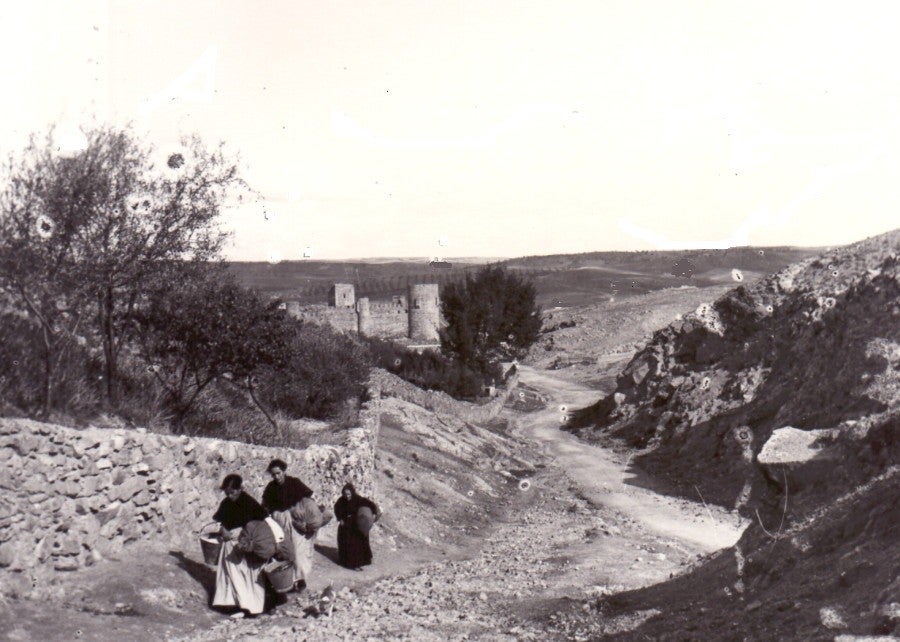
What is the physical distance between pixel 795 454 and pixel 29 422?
23.3ft

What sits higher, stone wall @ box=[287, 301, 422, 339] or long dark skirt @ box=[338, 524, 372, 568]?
stone wall @ box=[287, 301, 422, 339]

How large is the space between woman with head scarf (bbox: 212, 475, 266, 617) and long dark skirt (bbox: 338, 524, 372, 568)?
2.24 metres

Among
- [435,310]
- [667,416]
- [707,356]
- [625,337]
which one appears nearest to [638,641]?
[667,416]

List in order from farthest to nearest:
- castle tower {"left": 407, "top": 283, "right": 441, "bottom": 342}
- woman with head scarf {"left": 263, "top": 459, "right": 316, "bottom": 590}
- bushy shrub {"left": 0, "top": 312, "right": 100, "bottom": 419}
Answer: castle tower {"left": 407, "top": 283, "right": 441, "bottom": 342} → bushy shrub {"left": 0, "top": 312, "right": 100, "bottom": 419} → woman with head scarf {"left": 263, "top": 459, "right": 316, "bottom": 590}

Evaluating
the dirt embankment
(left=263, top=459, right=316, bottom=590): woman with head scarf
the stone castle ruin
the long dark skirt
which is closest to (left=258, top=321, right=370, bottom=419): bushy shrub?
the long dark skirt

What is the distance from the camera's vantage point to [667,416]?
24.0 meters

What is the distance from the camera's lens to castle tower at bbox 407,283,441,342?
47781 millimetres

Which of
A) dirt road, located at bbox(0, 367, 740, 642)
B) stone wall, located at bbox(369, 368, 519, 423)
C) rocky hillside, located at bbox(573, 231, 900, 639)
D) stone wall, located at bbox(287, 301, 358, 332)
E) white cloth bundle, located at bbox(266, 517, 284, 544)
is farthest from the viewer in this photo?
stone wall, located at bbox(287, 301, 358, 332)

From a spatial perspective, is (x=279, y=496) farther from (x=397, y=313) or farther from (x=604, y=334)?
(x=604, y=334)

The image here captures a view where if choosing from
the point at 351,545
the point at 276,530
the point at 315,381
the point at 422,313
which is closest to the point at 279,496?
the point at 276,530

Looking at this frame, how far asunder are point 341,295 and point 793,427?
3315cm

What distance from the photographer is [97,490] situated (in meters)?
7.98

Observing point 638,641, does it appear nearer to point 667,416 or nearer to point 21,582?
point 21,582

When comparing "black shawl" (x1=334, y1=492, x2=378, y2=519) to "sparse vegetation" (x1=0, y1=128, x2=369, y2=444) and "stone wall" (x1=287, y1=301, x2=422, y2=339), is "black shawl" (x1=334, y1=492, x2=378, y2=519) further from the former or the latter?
"stone wall" (x1=287, y1=301, x2=422, y2=339)
